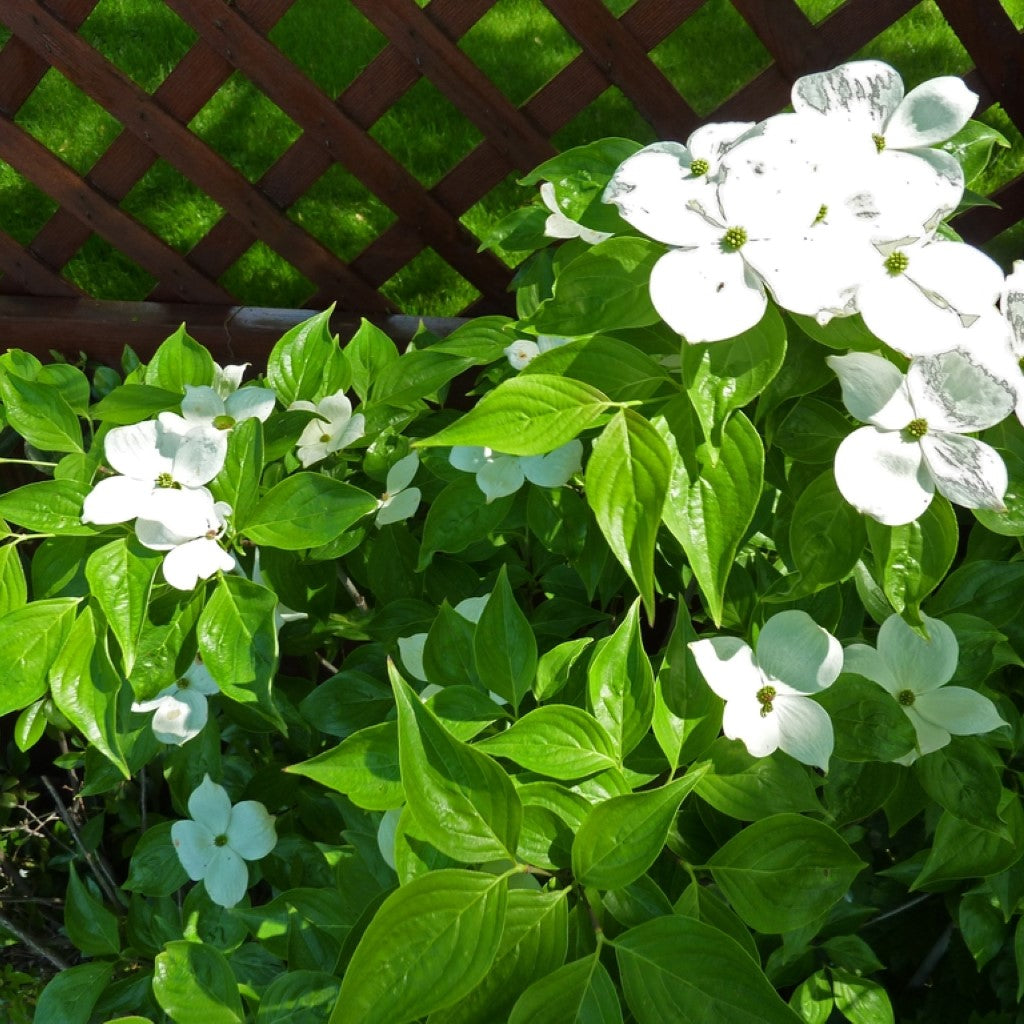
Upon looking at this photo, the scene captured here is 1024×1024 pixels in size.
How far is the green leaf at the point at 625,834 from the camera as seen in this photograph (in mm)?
612

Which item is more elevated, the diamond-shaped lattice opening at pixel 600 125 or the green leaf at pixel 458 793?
the green leaf at pixel 458 793

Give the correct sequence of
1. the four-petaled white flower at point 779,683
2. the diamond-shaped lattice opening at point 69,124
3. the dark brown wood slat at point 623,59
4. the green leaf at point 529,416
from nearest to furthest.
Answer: the green leaf at point 529,416, the four-petaled white flower at point 779,683, the dark brown wood slat at point 623,59, the diamond-shaped lattice opening at point 69,124

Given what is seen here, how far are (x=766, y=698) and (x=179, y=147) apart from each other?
5.49ft

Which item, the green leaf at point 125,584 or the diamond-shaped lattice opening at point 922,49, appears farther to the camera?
the diamond-shaped lattice opening at point 922,49

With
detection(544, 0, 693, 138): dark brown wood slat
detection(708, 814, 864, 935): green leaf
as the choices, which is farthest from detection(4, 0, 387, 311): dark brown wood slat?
detection(708, 814, 864, 935): green leaf

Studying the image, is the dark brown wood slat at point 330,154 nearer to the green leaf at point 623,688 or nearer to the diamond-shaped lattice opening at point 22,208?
the diamond-shaped lattice opening at point 22,208

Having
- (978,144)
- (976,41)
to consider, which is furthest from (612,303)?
(976,41)

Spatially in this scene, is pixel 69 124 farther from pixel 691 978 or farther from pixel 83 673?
pixel 691 978

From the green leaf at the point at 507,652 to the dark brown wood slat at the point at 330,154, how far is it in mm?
1302

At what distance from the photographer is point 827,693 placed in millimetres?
819

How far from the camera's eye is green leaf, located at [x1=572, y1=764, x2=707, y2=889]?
0.61 meters

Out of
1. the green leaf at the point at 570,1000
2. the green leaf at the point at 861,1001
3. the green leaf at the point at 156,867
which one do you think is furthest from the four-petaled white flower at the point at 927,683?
the green leaf at the point at 156,867

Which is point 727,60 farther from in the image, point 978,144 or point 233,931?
point 233,931

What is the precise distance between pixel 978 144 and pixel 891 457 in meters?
0.32
